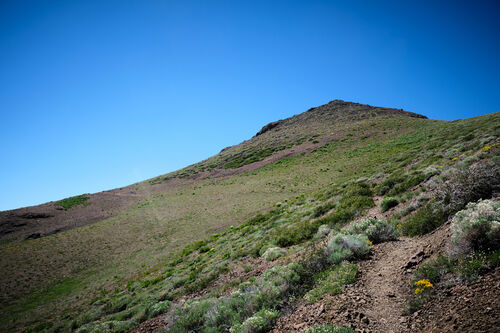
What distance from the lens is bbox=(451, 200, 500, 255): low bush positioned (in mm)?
3869

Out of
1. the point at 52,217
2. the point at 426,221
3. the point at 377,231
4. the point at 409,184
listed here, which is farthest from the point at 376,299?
the point at 52,217

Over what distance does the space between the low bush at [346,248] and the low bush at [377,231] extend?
18.9 inches

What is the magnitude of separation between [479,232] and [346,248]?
2.93 meters

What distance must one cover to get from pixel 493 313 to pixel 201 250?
14976 mm

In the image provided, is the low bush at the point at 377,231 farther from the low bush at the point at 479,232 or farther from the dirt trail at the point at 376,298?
the low bush at the point at 479,232

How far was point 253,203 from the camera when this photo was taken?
2520 cm

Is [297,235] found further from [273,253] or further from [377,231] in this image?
[377,231]

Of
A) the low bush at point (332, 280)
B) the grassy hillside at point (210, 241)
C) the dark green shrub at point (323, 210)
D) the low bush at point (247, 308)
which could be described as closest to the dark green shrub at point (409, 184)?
the grassy hillside at point (210, 241)

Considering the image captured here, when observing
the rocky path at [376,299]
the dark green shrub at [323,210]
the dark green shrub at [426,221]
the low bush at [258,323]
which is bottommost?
the low bush at [258,323]

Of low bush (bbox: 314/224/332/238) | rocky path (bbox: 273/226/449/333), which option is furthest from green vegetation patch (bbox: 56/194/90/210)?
rocky path (bbox: 273/226/449/333)

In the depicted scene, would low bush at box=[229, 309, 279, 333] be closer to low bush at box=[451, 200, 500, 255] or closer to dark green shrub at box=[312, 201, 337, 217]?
low bush at box=[451, 200, 500, 255]

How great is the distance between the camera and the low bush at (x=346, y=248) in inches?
233

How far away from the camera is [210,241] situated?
1708cm

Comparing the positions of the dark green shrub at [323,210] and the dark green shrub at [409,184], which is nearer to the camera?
the dark green shrub at [409,184]
